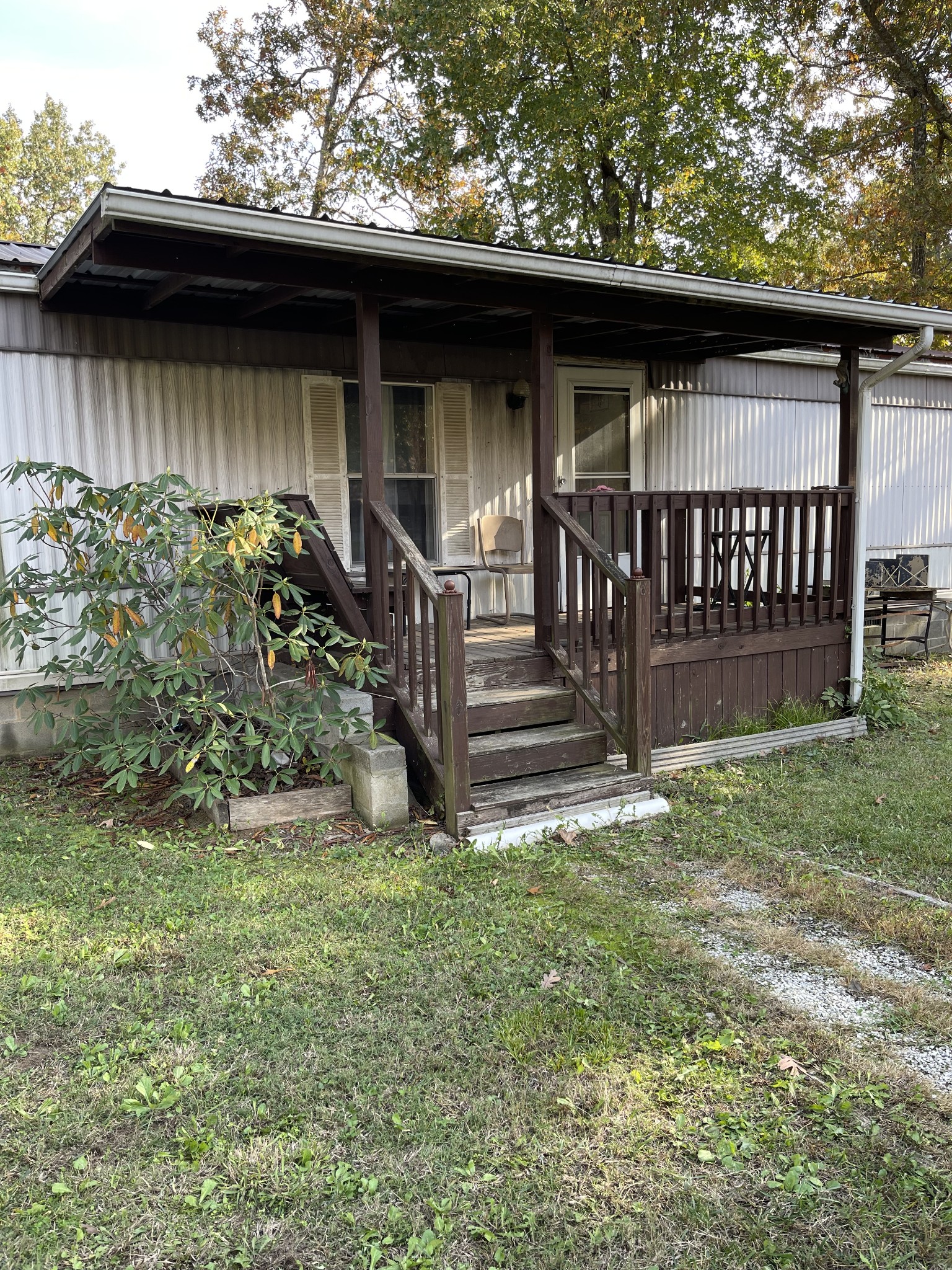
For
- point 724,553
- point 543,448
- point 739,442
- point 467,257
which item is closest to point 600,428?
point 739,442

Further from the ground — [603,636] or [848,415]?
[848,415]

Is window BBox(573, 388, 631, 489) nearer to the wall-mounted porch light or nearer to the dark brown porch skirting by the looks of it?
the wall-mounted porch light

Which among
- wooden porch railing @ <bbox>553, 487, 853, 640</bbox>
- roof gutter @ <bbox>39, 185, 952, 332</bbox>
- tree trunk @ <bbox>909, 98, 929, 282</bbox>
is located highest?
tree trunk @ <bbox>909, 98, 929, 282</bbox>

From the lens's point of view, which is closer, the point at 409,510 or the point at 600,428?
the point at 409,510

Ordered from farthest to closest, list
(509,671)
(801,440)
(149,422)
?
(801,440), (149,422), (509,671)

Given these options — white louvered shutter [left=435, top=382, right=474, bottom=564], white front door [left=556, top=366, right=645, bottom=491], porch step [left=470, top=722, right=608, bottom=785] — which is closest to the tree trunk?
white front door [left=556, top=366, right=645, bottom=491]

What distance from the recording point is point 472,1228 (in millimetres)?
2211

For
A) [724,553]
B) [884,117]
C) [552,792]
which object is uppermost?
[884,117]

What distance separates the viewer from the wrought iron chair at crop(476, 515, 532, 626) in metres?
7.51

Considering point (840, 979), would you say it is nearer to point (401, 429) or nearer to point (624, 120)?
point (401, 429)

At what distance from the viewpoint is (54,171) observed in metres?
26.9

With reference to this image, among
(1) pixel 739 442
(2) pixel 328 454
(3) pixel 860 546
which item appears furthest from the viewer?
(1) pixel 739 442

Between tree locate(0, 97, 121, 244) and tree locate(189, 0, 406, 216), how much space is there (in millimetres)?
9091

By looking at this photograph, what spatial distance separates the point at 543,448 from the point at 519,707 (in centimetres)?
159
